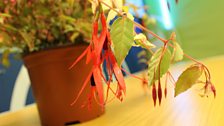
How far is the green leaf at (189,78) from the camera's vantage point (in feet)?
0.90

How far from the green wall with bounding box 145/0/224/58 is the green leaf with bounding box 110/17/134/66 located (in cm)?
150

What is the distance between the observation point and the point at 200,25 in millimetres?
1863

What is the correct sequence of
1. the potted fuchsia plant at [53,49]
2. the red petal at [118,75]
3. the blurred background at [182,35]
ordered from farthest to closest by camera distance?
the blurred background at [182,35] < the potted fuchsia plant at [53,49] < the red petal at [118,75]

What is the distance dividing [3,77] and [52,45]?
108 cm

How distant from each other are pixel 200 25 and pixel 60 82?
143 centimetres

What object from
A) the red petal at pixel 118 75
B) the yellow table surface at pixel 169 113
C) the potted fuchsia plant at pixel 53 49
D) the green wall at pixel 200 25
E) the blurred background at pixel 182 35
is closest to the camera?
the red petal at pixel 118 75

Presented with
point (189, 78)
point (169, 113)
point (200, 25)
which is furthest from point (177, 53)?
point (200, 25)

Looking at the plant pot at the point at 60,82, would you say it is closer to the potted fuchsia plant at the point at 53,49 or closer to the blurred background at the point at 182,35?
the potted fuchsia plant at the point at 53,49

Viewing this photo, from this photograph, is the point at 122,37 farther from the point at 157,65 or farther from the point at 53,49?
the point at 53,49

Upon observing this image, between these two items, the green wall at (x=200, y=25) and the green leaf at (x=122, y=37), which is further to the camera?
the green wall at (x=200, y=25)

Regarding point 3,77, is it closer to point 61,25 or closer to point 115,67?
point 61,25

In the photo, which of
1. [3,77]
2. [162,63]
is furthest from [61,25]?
[3,77]

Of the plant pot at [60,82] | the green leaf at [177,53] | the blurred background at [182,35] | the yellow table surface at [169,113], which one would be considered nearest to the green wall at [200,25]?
the blurred background at [182,35]

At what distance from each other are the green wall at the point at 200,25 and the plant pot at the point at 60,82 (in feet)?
3.95
